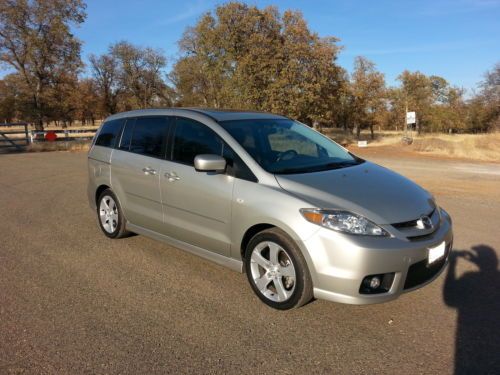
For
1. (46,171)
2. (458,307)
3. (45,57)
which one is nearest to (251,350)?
(458,307)

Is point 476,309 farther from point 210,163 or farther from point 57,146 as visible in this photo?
point 57,146

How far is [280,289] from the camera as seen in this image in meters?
3.72

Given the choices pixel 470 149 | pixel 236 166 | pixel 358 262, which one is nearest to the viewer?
pixel 358 262

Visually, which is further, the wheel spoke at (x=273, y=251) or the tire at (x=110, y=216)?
the tire at (x=110, y=216)

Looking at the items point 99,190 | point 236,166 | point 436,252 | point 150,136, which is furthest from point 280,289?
point 99,190

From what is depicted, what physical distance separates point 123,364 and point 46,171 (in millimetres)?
12615

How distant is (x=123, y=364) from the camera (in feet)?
9.78

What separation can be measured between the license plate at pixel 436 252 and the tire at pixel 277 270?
1.03 m

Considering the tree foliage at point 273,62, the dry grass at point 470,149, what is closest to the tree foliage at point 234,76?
the tree foliage at point 273,62

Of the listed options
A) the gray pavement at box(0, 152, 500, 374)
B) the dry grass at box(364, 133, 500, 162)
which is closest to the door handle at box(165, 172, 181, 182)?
the gray pavement at box(0, 152, 500, 374)

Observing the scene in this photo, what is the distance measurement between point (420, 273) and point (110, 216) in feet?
13.4

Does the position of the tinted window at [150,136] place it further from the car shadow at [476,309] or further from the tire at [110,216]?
the car shadow at [476,309]

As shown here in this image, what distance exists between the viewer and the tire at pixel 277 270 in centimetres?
354

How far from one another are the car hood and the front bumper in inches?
8.8
